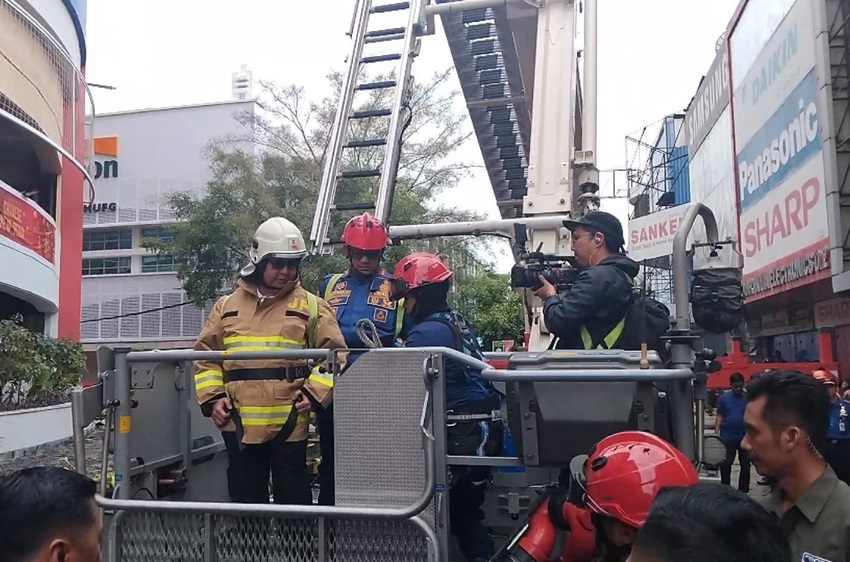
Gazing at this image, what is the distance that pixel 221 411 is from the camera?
3.25 metres

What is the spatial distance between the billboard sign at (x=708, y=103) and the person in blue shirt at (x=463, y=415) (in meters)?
17.8

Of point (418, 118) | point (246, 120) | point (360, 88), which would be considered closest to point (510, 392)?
point (360, 88)

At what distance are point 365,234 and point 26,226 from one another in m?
12.4

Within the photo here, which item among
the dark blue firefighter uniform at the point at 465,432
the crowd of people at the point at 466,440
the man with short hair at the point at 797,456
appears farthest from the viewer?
the dark blue firefighter uniform at the point at 465,432

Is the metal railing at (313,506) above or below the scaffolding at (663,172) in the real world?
below

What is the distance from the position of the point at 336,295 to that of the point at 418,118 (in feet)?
69.4

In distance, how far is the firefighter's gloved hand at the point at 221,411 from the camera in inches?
128

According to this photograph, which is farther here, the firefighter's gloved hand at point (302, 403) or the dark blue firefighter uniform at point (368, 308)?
the dark blue firefighter uniform at point (368, 308)

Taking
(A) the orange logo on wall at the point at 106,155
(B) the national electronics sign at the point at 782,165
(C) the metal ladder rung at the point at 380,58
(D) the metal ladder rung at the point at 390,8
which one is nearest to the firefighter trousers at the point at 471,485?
(C) the metal ladder rung at the point at 380,58

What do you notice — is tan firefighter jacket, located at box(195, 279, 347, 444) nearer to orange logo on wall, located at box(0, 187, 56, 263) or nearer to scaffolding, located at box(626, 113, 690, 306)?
orange logo on wall, located at box(0, 187, 56, 263)

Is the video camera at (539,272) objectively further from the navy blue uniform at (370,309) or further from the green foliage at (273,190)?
the green foliage at (273,190)

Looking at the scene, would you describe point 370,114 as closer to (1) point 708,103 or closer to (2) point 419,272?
(2) point 419,272

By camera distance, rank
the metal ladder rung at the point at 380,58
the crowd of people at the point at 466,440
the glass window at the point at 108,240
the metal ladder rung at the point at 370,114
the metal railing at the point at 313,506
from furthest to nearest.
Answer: the glass window at the point at 108,240
the metal ladder rung at the point at 380,58
the metal ladder rung at the point at 370,114
the metal railing at the point at 313,506
the crowd of people at the point at 466,440

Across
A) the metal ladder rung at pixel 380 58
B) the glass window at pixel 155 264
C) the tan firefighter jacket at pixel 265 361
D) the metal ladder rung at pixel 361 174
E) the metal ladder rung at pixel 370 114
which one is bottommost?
the tan firefighter jacket at pixel 265 361
